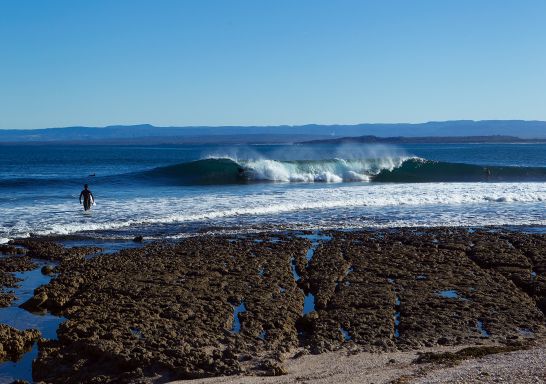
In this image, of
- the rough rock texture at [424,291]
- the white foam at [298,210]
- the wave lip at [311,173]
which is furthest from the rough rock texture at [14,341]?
the wave lip at [311,173]

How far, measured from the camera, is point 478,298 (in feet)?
36.7

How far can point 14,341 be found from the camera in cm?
895

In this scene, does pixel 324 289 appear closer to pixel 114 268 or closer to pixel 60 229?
pixel 114 268

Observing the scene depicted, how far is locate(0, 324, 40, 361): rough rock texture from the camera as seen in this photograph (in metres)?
8.82

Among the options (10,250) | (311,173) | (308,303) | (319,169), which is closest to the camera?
(308,303)

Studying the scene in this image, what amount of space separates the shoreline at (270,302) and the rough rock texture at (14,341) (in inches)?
9.5

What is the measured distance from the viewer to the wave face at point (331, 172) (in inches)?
1658

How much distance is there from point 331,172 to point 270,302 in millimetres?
34822

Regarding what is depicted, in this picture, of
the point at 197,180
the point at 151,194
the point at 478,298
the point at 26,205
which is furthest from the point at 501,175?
the point at 478,298

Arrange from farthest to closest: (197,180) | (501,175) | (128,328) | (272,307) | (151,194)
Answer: (501,175)
(197,180)
(151,194)
(272,307)
(128,328)

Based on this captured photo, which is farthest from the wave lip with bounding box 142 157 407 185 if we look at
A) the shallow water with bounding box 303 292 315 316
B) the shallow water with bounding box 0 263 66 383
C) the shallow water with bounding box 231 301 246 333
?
the shallow water with bounding box 231 301 246 333

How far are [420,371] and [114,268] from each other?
707 centimetres

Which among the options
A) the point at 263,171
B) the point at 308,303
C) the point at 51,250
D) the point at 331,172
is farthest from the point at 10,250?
the point at 331,172

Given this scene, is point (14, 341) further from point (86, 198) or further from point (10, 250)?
point (86, 198)
